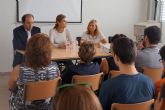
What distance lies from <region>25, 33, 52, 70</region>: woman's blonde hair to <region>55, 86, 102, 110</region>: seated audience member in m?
1.50

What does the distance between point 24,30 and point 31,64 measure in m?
2.51

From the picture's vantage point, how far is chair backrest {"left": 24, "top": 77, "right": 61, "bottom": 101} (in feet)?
8.54

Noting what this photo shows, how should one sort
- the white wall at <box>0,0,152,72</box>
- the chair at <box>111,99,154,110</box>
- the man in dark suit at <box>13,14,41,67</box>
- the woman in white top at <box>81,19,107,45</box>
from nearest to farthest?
the chair at <box>111,99,154,110</box>, the man in dark suit at <box>13,14,41,67</box>, the woman in white top at <box>81,19,107,45</box>, the white wall at <box>0,0,152,72</box>

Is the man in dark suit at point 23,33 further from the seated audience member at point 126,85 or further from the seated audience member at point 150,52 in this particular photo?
the seated audience member at point 126,85

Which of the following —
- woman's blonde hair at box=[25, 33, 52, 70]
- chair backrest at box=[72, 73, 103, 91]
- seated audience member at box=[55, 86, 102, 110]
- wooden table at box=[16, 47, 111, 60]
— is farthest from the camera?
wooden table at box=[16, 47, 111, 60]

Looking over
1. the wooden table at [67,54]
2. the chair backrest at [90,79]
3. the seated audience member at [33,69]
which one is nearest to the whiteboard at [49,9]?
the wooden table at [67,54]

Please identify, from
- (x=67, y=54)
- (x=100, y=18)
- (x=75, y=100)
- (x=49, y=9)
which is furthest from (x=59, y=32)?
(x=75, y=100)

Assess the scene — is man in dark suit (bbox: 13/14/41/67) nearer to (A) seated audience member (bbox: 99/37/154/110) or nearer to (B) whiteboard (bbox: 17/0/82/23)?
(B) whiteboard (bbox: 17/0/82/23)

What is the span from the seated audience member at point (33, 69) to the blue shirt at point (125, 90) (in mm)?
705

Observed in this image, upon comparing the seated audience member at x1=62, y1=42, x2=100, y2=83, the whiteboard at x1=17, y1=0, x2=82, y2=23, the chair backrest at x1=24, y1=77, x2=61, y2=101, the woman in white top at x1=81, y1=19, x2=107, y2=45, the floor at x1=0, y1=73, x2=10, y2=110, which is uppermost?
the whiteboard at x1=17, y1=0, x2=82, y2=23

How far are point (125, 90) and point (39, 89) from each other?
91 centimetres

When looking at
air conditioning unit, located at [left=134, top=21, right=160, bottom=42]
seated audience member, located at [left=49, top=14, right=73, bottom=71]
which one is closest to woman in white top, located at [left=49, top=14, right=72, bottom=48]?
seated audience member, located at [left=49, top=14, right=73, bottom=71]

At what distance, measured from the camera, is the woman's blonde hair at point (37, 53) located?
253 centimetres

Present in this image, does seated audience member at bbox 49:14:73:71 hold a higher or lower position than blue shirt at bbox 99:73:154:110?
higher
